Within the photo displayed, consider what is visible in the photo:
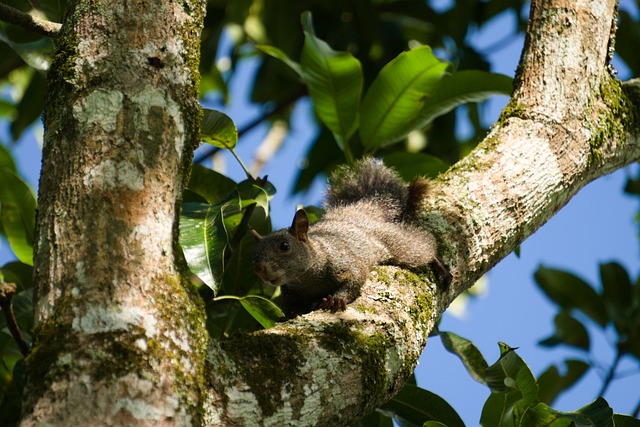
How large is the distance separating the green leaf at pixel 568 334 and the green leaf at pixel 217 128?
2.95 metres

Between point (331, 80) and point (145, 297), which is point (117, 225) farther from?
point (331, 80)

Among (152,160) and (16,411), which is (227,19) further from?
(152,160)

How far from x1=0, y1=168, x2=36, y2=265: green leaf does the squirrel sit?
109cm

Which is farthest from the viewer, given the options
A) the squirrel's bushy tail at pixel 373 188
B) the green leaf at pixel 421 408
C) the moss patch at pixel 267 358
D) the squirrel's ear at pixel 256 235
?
the squirrel's bushy tail at pixel 373 188

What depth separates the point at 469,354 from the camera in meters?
3.26

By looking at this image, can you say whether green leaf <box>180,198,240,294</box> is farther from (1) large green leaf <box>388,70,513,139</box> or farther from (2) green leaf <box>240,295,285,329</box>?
(1) large green leaf <box>388,70,513,139</box>

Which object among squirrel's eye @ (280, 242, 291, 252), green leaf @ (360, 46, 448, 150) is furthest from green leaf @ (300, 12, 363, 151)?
squirrel's eye @ (280, 242, 291, 252)

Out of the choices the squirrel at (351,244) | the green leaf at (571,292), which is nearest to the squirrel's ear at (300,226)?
the squirrel at (351,244)

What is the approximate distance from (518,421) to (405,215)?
1076mm

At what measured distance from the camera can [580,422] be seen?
9.04 feet

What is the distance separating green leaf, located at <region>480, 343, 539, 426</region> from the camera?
3053 mm

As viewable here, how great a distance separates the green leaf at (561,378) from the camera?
550 centimetres

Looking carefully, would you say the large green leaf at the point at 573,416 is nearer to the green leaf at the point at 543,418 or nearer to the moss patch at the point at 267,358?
the green leaf at the point at 543,418

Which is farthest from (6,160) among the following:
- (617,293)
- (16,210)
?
(617,293)
